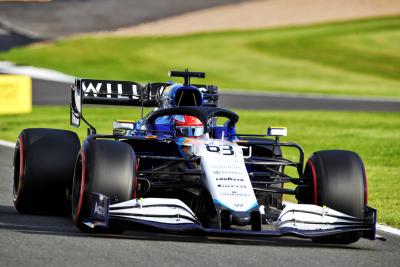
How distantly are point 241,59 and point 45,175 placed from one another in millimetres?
41714

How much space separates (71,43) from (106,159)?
45.8m

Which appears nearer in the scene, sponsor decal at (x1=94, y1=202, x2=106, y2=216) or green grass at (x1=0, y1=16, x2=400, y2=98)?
sponsor decal at (x1=94, y1=202, x2=106, y2=216)

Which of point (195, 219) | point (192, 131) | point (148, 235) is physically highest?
point (192, 131)

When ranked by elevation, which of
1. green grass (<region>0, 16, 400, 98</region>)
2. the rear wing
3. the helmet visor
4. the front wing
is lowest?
the front wing

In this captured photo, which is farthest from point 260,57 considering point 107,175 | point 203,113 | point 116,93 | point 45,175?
point 107,175

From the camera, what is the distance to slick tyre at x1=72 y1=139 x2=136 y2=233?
9.35 meters

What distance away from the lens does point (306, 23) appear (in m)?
63.1

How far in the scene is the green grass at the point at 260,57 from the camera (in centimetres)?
4588

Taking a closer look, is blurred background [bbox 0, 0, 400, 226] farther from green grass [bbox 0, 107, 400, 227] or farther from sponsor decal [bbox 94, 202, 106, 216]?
sponsor decal [bbox 94, 202, 106, 216]

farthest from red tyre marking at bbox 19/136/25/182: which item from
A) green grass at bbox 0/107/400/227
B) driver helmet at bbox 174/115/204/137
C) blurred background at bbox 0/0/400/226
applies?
blurred background at bbox 0/0/400/226

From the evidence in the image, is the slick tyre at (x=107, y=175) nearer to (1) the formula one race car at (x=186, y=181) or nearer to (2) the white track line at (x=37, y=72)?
(1) the formula one race car at (x=186, y=181)

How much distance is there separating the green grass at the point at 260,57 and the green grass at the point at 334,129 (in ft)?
40.8

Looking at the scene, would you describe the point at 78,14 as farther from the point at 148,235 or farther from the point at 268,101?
the point at 148,235

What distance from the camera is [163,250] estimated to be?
349 inches
